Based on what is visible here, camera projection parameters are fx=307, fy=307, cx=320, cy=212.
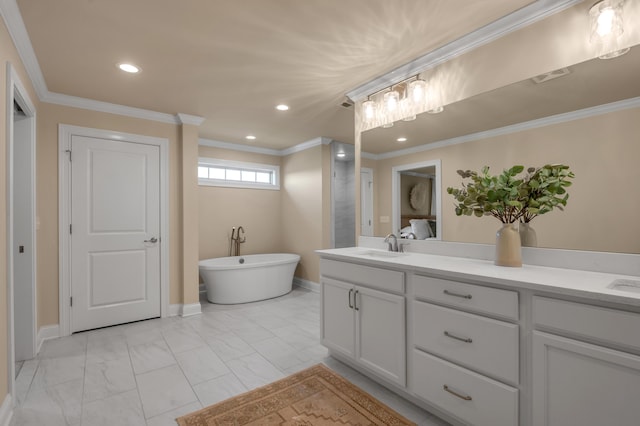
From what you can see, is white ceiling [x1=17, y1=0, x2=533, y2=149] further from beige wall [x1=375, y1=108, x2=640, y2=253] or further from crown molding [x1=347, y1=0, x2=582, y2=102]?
beige wall [x1=375, y1=108, x2=640, y2=253]

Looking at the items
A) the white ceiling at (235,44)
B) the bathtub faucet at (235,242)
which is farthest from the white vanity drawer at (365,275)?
the bathtub faucet at (235,242)

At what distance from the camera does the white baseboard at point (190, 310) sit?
3674mm

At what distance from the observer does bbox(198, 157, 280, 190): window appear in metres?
4.84

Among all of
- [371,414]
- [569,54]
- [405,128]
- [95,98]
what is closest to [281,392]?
[371,414]

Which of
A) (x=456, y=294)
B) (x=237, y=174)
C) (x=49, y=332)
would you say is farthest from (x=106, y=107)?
(x=456, y=294)

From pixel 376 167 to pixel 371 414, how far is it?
78.1 inches

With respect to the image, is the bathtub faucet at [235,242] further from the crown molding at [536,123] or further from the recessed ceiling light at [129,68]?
the crown molding at [536,123]

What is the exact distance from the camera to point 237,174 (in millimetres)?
5195

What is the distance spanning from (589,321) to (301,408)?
5.15 ft

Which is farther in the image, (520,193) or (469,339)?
(520,193)

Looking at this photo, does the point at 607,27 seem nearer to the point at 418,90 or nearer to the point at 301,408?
the point at 418,90

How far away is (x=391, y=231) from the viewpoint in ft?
9.07

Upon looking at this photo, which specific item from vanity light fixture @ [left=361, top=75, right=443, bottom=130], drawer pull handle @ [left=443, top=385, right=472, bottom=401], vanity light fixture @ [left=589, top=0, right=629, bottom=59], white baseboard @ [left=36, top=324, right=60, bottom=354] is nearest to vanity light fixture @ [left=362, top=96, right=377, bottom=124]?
vanity light fixture @ [left=361, top=75, right=443, bottom=130]

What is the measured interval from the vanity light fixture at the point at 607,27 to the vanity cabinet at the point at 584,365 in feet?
4.49
